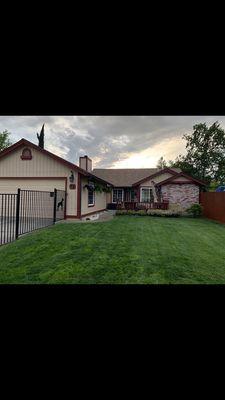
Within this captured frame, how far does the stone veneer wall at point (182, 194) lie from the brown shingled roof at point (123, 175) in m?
5.85

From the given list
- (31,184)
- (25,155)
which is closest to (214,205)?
(31,184)

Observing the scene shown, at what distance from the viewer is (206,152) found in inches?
1351

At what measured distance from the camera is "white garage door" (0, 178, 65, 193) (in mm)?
12383

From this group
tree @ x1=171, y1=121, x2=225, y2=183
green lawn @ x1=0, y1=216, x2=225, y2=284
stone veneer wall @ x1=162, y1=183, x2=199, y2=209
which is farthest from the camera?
tree @ x1=171, y1=121, x2=225, y2=183

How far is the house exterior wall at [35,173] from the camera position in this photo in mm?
12312

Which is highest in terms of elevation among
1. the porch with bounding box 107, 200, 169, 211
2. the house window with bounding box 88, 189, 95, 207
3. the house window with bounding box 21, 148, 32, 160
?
the house window with bounding box 21, 148, 32, 160

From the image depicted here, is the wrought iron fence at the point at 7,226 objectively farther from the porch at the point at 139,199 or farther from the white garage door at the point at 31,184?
the porch at the point at 139,199

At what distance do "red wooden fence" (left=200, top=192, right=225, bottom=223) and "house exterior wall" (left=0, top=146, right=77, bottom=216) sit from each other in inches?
314

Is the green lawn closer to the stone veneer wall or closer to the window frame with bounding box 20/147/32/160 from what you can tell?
the window frame with bounding box 20/147/32/160

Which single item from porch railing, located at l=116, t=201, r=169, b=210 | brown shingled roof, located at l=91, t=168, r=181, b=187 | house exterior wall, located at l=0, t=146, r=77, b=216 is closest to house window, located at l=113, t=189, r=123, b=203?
brown shingled roof, located at l=91, t=168, r=181, b=187
